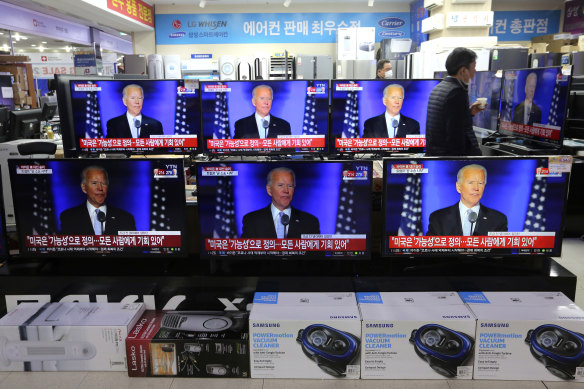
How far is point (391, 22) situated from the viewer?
11578 millimetres

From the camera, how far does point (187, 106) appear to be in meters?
3.52

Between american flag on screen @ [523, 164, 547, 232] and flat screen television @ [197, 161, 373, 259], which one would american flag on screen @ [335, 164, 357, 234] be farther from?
american flag on screen @ [523, 164, 547, 232]

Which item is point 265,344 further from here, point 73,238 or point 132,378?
point 73,238

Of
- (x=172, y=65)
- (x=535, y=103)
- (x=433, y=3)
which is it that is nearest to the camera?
(x=535, y=103)

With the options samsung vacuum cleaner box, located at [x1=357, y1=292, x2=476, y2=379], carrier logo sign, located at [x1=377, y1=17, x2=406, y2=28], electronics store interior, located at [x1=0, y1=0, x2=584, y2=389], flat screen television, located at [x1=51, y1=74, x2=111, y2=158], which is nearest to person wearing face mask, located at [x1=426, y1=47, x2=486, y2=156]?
electronics store interior, located at [x1=0, y1=0, x2=584, y2=389]

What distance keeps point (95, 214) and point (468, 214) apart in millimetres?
1631

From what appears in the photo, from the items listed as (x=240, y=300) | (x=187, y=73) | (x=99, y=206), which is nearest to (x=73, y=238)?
(x=99, y=206)

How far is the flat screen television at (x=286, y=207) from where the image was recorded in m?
2.09

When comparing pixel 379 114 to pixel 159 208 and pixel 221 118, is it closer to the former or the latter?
pixel 221 118

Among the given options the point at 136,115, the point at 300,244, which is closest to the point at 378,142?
the point at 300,244

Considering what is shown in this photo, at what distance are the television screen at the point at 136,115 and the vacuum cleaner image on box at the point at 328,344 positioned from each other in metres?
1.98

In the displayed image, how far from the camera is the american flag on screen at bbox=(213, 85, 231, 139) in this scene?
3.51m

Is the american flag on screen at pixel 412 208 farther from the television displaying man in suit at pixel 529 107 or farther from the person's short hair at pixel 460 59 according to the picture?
the television displaying man in suit at pixel 529 107

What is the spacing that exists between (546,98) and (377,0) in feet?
27.6
